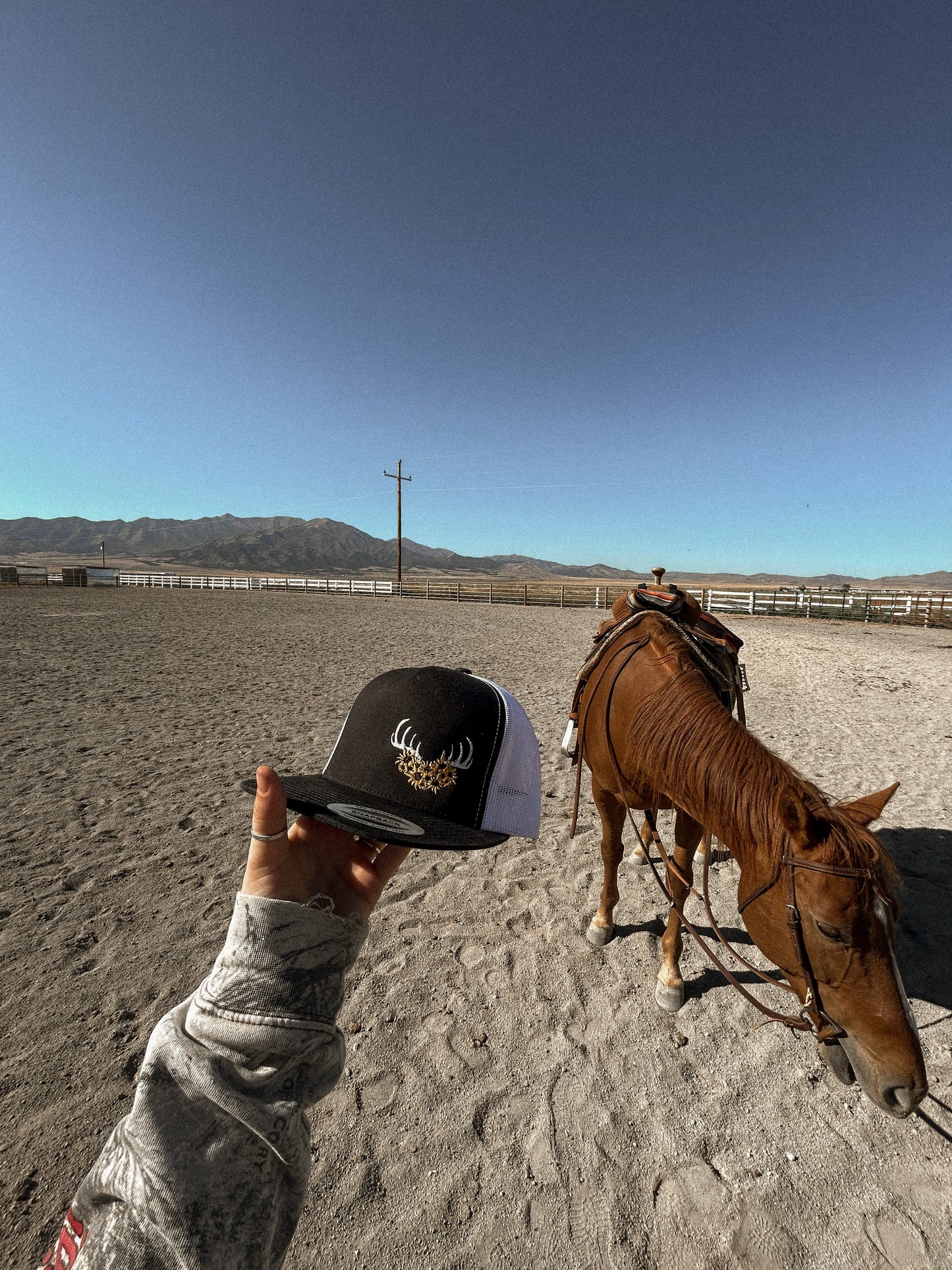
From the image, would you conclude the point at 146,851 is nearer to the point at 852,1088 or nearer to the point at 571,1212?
the point at 571,1212

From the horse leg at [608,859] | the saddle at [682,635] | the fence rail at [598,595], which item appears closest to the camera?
the saddle at [682,635]

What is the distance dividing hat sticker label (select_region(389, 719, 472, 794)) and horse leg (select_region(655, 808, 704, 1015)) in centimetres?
191

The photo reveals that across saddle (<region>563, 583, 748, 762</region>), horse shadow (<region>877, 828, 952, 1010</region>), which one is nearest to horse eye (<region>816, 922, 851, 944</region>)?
horse shadow (<region>877, 828, 952, 1010</region>)

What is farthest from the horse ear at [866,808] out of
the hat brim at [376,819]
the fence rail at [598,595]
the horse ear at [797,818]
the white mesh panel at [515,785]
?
the fence rail at [598,595]

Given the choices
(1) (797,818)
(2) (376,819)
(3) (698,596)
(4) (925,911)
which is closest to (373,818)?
(2) (376,819)

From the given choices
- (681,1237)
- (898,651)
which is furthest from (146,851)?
(898,651)

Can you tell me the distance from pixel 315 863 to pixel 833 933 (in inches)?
61.0

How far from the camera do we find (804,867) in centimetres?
153

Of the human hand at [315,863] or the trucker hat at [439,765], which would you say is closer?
the human hand at [315,863]

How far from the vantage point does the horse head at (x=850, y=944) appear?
1452 mm

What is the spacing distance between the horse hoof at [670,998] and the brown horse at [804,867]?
65cm

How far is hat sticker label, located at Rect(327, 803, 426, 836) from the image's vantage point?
1.02 metres

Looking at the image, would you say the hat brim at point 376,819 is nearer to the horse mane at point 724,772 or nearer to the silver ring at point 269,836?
the silver ring at point 269,836

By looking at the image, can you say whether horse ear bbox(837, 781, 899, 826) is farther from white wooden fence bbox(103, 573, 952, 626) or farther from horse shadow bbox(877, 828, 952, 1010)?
white wooden fence bbox(103, 573, 952, 626)
